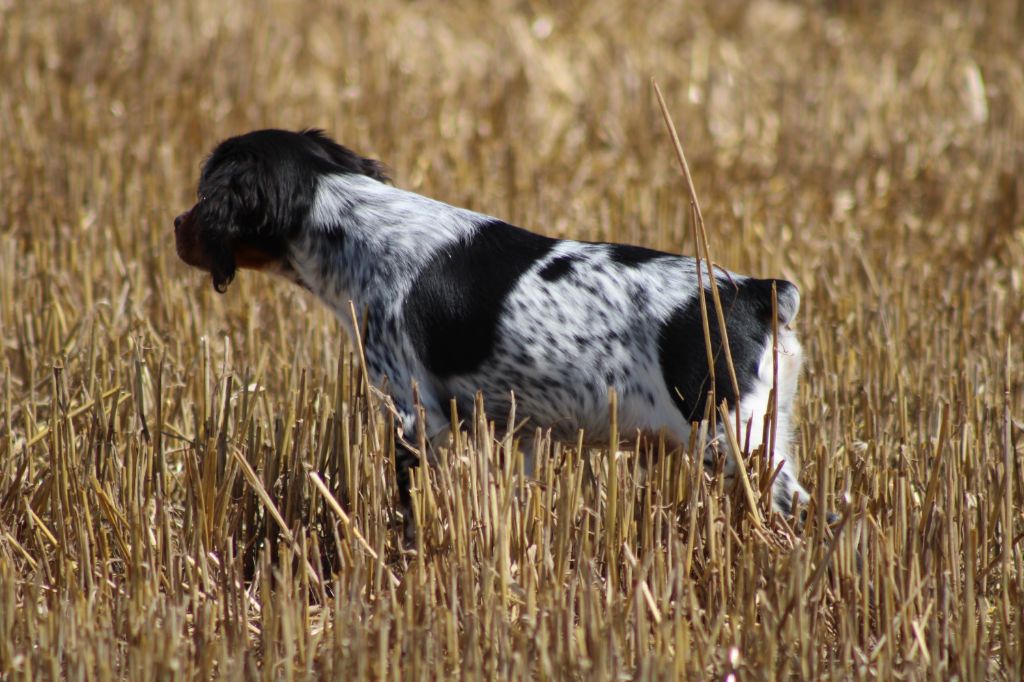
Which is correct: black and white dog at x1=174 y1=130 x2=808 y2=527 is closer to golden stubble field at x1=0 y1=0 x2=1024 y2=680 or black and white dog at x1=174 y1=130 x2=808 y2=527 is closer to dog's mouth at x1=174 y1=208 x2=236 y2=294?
dog's mouth at x1=174 y1=208 x2=236 y2=294

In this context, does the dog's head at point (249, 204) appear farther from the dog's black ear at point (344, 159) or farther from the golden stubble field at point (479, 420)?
the golden stubble field at point (479, 420)

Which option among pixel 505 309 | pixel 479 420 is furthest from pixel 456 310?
pixel 479 420

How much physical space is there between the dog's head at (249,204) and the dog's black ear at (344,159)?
0.12 metres

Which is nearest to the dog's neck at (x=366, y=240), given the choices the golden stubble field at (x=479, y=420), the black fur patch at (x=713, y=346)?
the golden stubble field at (x=479, y=420)

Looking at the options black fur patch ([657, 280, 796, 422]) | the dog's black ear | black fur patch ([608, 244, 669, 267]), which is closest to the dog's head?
the dog's black ear

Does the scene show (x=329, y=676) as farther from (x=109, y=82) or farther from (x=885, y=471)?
(x=109, y=82)

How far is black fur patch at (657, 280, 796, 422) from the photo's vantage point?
340 cm

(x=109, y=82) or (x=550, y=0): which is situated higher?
(x=550, y=0)

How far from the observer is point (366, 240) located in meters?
3.59

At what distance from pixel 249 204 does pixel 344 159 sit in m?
0.44

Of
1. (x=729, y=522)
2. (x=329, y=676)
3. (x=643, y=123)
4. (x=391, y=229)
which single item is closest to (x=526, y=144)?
(x=643, y=123)

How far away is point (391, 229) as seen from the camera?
3602 millimetres

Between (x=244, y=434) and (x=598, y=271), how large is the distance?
3.70 ft

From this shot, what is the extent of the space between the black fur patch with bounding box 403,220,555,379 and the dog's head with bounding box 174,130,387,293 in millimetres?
422
